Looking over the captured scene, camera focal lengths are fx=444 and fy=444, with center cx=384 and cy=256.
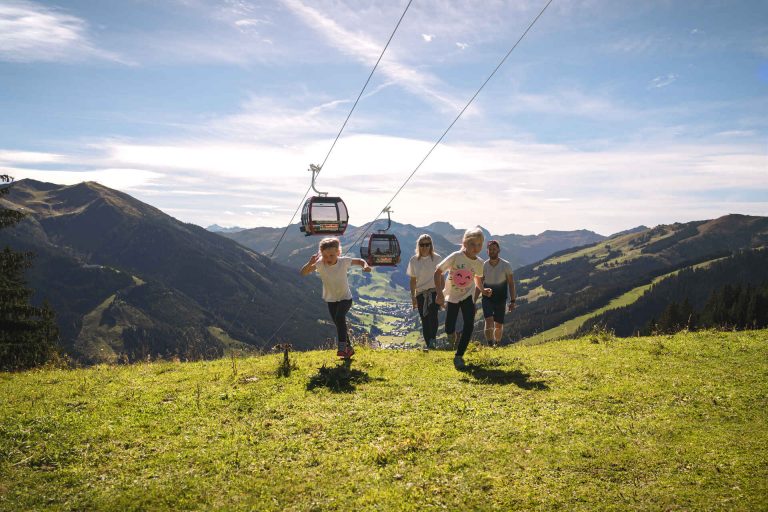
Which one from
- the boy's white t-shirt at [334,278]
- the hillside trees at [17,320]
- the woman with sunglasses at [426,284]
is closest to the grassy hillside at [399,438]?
the boy's white t-shirt at [334,278]

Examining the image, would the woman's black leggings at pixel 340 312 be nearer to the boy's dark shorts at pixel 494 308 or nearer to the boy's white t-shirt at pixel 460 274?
the boy's white t-shirt at pixel 460 274

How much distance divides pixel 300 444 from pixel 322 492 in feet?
4.41

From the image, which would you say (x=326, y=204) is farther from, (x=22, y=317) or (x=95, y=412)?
(x=22, y=317)

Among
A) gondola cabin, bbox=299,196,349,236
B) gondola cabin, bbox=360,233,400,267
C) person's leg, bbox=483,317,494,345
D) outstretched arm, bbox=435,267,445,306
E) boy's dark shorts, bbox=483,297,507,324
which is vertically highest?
gondola cabin, bbox=299,196,349,236

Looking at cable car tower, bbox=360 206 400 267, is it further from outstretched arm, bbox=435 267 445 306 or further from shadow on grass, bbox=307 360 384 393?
shadow on grass, bbox=307 360 384 393

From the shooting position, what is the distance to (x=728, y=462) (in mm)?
5195

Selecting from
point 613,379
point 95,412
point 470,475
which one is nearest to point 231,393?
point 95,412

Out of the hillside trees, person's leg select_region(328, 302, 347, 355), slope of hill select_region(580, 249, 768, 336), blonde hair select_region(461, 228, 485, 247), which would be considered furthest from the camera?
slope of hill select_region(580, 249, 768, 336)

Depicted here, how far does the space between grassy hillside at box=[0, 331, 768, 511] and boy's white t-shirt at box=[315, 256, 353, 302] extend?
176cm

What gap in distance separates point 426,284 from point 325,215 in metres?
10.1

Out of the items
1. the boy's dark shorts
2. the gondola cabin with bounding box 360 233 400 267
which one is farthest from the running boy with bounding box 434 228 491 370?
the gondola cabin with bounding box 360 233 400 267

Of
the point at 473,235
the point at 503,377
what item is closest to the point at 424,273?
the point at 473,235

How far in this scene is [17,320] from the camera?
99.7 ft

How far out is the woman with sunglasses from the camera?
1299 cm
